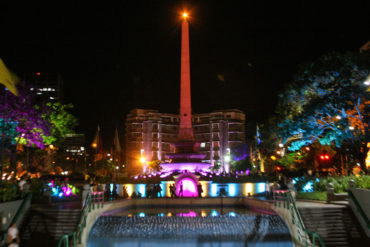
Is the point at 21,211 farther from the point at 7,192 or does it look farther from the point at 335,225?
the point at 335,225

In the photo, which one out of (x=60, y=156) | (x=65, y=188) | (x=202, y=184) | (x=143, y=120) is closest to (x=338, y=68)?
(x=202, y=184)

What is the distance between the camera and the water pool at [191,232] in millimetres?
17547

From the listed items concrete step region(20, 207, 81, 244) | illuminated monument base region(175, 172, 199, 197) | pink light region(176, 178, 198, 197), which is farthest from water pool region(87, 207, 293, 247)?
pink light region(176, 178, 198, 197)

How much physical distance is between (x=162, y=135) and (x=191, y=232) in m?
89.7

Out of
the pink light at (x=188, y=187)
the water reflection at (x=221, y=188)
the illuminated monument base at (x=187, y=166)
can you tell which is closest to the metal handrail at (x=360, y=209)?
the water reflection at (x=221, y=188)

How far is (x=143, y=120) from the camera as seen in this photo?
105 metres

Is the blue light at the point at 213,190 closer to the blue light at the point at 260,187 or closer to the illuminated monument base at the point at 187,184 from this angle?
the illuminated monument base at the point at 187,184

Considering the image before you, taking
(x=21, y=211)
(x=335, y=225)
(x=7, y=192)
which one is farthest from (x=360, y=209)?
(x=7, y=192)

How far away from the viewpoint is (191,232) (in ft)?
58.3

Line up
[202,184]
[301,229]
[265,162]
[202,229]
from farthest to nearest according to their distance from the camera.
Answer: [265,162] → [202,184] → [202,229] → [301,229]

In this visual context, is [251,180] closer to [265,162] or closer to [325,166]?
[325,166]

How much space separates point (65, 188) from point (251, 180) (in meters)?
18.0

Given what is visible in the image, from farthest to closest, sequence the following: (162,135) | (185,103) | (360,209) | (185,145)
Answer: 1. (162,135)
2. (185,103)
3. (185,145)
4. (360,209)

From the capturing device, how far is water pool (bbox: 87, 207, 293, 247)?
1755 centimetres
